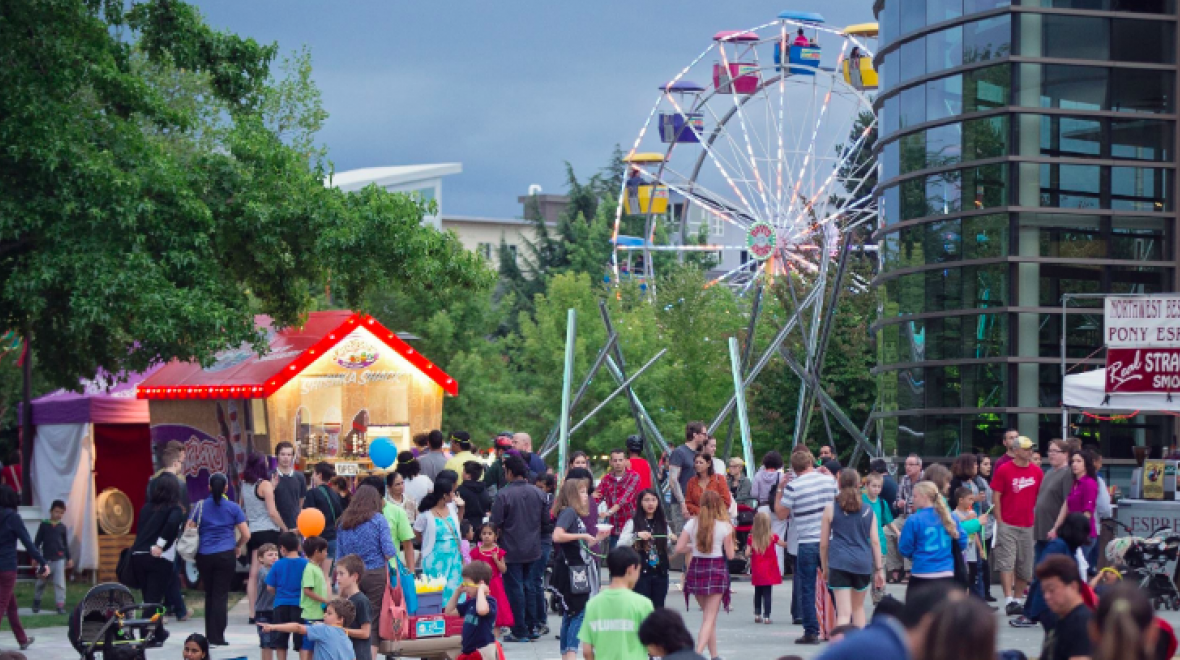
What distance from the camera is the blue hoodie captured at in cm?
1245

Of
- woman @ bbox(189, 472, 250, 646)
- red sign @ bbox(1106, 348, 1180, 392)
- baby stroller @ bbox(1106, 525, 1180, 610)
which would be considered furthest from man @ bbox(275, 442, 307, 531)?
A: red sign @ bbox(1106, 348, 1180, 392)

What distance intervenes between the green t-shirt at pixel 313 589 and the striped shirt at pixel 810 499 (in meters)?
4.68

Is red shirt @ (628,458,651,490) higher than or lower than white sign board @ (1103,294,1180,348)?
lower

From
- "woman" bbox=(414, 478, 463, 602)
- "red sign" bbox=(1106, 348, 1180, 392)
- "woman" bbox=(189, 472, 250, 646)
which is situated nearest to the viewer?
"woman" bbox=(414, 478, 463, 602)

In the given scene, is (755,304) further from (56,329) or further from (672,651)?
(672,651)

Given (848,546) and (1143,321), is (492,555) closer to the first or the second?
(848,546)

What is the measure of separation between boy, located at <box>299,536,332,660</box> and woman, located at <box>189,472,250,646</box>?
141 inches

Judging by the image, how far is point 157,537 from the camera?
587 inches

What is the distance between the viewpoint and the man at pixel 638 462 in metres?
16.5

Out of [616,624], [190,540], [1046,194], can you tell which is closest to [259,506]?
[190,540]

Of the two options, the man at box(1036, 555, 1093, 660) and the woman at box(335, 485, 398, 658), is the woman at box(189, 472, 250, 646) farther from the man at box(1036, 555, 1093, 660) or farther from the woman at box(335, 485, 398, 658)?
the man at box(1036, 555, 1093, 660)

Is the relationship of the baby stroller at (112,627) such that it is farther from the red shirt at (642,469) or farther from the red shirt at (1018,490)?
the red shirt at (1018,490)

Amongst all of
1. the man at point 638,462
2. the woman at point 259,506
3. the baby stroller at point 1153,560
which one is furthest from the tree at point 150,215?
the baby stroller at point 1153,560

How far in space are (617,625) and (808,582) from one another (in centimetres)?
596
